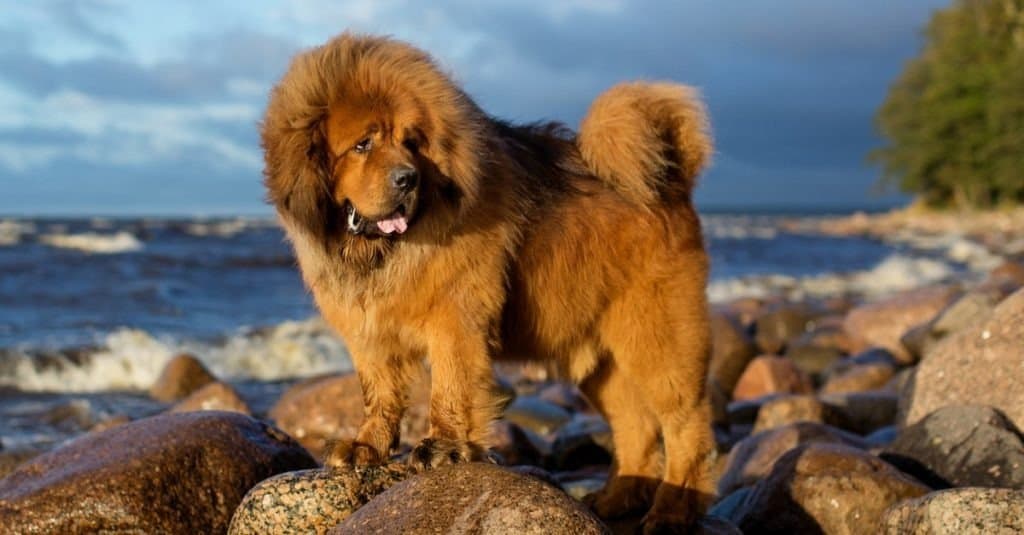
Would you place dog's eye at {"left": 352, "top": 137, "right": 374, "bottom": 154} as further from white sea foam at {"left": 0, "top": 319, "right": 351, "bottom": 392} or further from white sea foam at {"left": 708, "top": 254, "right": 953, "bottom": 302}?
white sea foam at {"left": 708, "top": 254, "right": 953, "bottom": 302}

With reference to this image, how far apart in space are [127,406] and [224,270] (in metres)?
18.1

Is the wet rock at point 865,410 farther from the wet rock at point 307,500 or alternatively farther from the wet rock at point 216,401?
the wet rock at point 307,500

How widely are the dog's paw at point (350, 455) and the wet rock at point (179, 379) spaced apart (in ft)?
26.5

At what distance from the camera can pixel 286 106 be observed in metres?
4.66

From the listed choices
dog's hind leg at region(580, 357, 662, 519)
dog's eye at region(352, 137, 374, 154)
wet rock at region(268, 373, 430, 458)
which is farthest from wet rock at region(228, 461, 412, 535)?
wet rock at region(268, 373, 430, 458)

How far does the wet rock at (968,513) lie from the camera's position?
4602 millimetres

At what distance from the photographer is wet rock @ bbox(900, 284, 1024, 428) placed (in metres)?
6.73

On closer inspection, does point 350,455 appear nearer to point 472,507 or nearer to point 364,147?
point 472,507

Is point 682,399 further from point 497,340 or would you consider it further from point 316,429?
point 316,429

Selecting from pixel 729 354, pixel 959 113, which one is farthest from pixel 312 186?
pixel 959 113

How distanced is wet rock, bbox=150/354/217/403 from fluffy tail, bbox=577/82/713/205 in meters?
8.31

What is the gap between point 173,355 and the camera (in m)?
14.9

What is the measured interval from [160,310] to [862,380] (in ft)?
45.4

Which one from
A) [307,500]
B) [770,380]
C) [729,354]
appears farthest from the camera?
[729,354]
